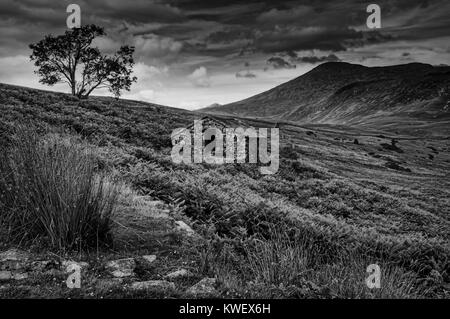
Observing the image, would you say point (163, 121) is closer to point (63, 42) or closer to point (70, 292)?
point (63, 42)

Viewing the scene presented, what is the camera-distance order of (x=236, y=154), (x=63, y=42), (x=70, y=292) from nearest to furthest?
(x=70, y=292)
(x=236, y=154)
(x=63, y=42)

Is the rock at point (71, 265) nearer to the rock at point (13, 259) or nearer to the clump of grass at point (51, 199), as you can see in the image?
the clump of grass at point (51, 199)

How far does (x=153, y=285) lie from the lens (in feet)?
15.6

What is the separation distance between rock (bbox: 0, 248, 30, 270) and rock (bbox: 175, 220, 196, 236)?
269 centimetres

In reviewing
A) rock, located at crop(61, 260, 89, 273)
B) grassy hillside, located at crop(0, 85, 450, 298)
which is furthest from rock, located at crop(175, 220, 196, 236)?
rock, located at crop(61, 260, 89, 273)

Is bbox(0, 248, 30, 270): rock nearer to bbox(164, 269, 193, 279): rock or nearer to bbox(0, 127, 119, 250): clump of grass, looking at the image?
bbox(0, 127, 119, 250): clump of grass

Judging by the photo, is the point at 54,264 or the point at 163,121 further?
the point at 163,121

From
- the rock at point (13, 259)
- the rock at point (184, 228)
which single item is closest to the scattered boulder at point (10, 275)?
the rock at point (13, 259)

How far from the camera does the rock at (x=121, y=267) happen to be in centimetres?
499

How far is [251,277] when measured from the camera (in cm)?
546

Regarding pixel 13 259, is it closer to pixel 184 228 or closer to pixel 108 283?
pixel 108 283

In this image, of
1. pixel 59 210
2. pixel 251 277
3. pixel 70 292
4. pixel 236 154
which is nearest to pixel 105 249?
pixel 59 210

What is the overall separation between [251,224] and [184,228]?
2757mm

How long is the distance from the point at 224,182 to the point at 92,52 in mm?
33867
